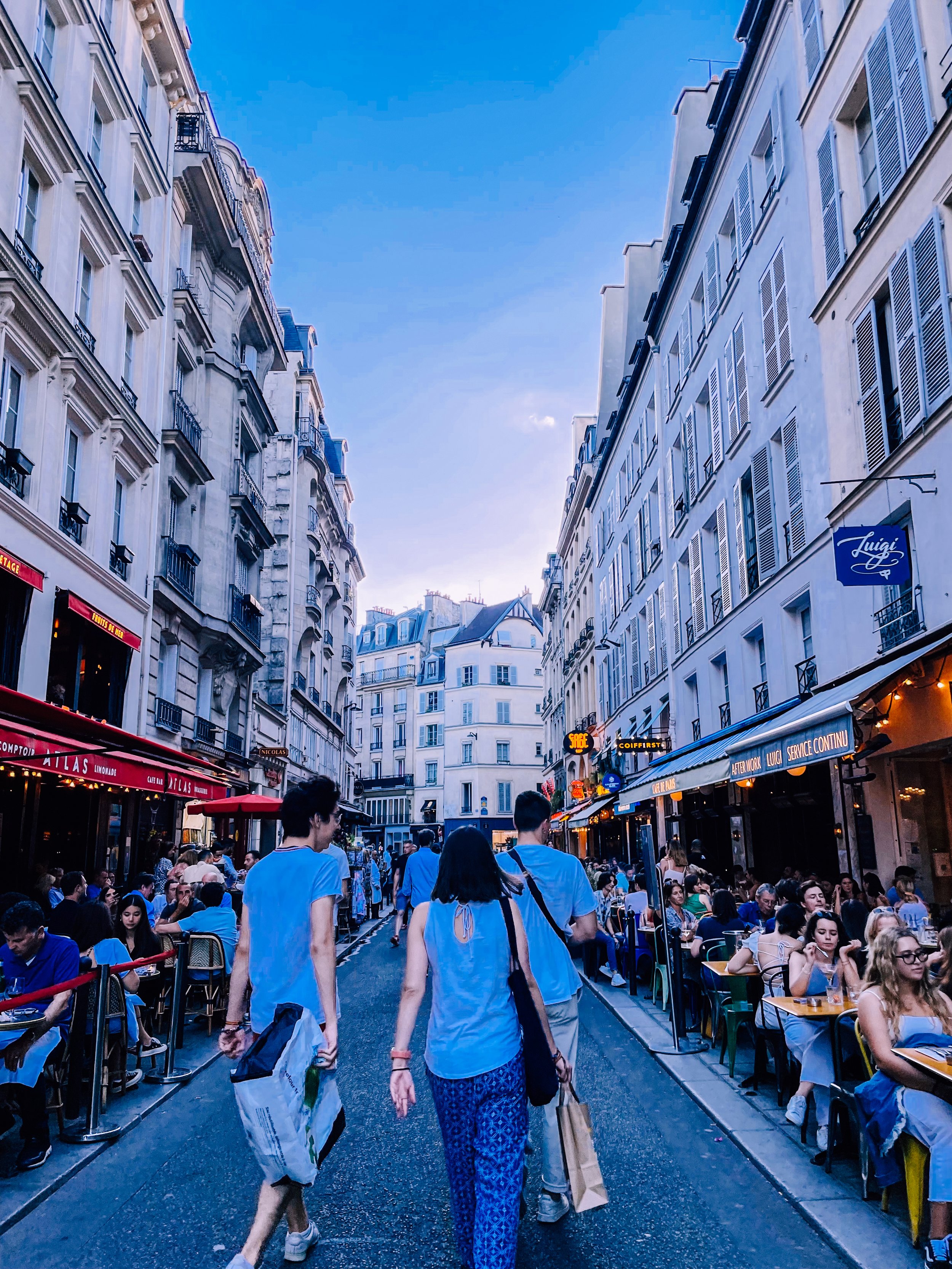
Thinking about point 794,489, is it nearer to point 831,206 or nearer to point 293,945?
point 831,206

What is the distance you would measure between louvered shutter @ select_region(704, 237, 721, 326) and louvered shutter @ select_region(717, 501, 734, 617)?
13.8ft

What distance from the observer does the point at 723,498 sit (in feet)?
60.2

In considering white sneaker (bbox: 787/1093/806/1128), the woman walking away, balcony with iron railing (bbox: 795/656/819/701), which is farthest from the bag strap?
balcony with iron railing (bbox: 795/656/819/701)

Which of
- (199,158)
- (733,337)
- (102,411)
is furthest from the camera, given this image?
(199,158)

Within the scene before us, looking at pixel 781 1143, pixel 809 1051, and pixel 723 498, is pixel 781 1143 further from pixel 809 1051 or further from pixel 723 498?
pixel 723 498

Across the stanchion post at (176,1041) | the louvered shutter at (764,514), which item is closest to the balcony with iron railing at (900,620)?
the louvered shutter at (764,514)

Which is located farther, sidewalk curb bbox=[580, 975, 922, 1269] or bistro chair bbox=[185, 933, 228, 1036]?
bistro chair bbox=[185, 933, 228, 1036]

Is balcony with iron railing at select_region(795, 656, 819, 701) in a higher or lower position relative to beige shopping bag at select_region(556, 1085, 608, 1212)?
higher

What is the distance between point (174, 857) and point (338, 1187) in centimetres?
1494

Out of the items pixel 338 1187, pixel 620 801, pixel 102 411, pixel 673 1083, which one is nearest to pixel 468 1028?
pixel 338 1187

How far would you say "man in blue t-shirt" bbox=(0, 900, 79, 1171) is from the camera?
5.10 m

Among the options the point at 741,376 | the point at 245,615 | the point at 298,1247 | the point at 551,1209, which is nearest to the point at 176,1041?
the point at 298,1247

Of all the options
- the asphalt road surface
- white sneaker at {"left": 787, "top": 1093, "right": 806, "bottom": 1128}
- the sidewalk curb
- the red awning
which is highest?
the red awning

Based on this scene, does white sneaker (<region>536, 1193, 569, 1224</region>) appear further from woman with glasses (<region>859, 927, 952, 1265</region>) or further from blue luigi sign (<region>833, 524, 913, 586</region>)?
blue luigi sign (<region>833, 524, 913, 586</region>)
